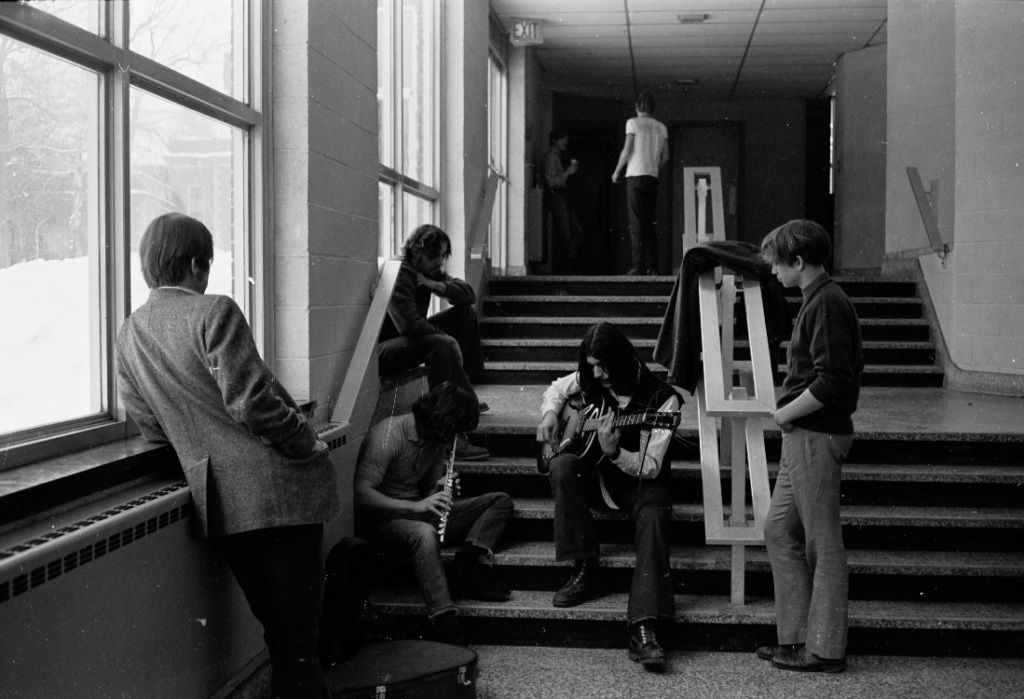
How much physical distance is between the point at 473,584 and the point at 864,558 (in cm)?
146

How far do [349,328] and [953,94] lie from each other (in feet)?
17.3

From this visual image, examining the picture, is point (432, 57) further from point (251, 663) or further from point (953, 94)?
point (251, 663)

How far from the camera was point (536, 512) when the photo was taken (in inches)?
160

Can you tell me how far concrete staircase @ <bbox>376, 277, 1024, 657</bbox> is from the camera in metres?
3.53

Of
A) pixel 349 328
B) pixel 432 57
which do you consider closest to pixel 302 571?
pixel 349 328

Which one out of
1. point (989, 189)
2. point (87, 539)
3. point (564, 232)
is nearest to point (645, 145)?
point (564, 232)

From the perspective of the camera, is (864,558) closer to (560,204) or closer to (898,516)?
(898,516)

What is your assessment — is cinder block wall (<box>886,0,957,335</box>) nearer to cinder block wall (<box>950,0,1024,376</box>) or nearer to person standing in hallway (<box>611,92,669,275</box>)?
cinder block wall (<box>950,0,1024,376</box>)

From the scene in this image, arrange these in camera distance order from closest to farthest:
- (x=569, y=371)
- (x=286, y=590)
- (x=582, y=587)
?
(x=286, y=590) → (x=582, y=587) → (x=569, y=371)

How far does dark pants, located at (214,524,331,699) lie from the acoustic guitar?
1.51 m

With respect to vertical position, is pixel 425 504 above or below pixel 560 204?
below

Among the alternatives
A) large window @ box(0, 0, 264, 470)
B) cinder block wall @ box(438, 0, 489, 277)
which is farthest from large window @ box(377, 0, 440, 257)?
large window @ box(0, 0, 264, 470)

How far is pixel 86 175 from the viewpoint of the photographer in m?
2.36

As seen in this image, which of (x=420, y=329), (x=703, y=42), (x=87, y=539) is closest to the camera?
(x=87, y=539)
